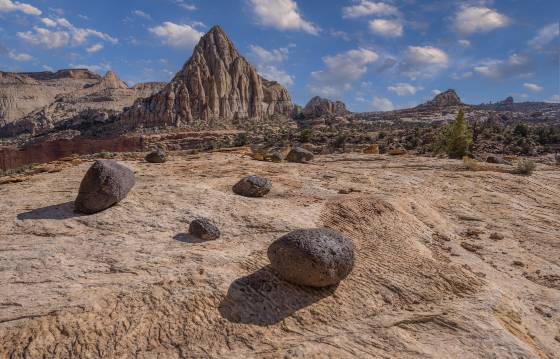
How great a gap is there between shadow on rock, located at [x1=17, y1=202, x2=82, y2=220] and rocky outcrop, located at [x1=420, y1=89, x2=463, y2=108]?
5719 inches

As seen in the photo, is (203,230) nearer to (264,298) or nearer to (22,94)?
(264,298)

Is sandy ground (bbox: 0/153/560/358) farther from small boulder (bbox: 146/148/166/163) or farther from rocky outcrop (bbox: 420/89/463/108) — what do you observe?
rocky outcrop (bbox: 420/89/463/108)

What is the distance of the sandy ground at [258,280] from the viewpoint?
730 centimetres

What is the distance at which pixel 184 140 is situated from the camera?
70000mm

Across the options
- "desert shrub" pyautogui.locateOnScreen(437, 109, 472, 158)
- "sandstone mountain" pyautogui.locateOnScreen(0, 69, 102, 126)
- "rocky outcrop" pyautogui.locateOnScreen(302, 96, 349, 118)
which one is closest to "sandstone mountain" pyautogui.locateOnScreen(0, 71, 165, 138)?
"sandstone mountain" pyautogui.locateOnScreen(0, 69, 102, 126)

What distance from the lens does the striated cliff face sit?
3553 inches

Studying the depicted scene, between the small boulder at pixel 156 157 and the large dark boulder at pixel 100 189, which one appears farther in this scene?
the small boulder at pixel 156 157

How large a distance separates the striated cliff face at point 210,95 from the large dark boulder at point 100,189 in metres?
75.8

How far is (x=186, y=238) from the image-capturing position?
11102mm

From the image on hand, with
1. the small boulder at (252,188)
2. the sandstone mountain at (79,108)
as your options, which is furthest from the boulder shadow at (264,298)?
the sandstone mountain at (79,108)

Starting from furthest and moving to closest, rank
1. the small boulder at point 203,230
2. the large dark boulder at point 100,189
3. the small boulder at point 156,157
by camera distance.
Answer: the small boulder at point 156,157 → the large dark boulder at point 100,189 → the small boulder at point 203,230

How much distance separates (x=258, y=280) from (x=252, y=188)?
5775 mm

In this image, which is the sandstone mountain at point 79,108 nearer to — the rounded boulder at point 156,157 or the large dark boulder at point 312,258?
the rounded boulder at point 156,157

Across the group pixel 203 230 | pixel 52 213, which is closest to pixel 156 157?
pixel 52 213
